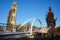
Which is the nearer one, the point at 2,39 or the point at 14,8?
the point at 2,39

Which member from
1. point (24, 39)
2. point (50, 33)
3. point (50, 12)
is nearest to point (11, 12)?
point (50, 12)

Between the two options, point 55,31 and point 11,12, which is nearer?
point 55,31

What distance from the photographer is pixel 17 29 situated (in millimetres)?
27188

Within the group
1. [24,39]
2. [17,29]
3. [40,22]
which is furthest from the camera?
[40,22]

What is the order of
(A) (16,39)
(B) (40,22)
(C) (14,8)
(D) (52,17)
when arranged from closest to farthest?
(A) (16,39), (B) (40,22), (D) (52,17), (C) (14,8)

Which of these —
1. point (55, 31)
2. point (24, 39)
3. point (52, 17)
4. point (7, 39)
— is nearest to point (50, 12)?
point (52, 17)

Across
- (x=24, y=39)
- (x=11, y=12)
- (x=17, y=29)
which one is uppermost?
(x=11, y=12)

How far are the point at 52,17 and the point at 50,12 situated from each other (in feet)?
5.67

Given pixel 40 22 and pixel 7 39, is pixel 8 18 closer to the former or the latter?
pixel 40 22

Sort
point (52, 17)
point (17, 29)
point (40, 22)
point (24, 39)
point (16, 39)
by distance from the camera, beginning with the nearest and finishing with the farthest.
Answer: point (16, 39) < point (24, 39) < point (17, 29) < point (40, 22) < point (52, 17)

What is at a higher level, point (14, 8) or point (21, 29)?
point (14, 8)

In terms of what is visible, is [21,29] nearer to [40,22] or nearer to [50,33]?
[40,22]

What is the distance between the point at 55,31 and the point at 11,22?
2981 cm

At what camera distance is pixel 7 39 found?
12844 millimetres
